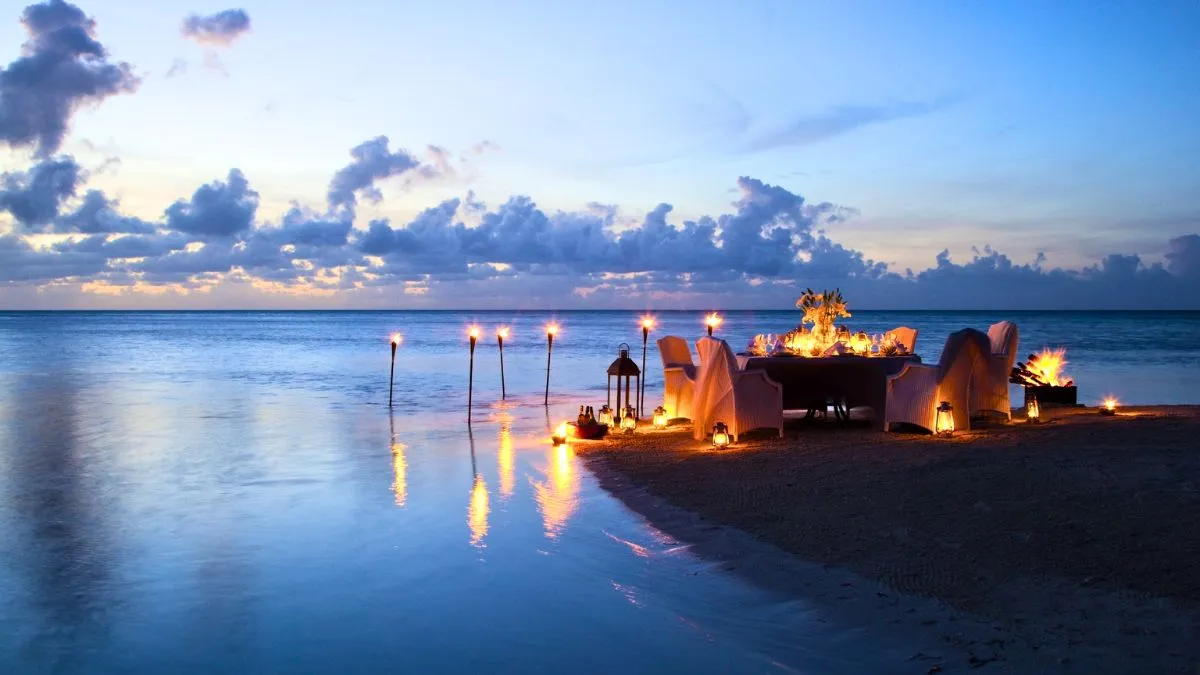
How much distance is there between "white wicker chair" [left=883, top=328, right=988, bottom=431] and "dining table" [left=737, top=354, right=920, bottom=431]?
0.35m

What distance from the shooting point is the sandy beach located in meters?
4.53

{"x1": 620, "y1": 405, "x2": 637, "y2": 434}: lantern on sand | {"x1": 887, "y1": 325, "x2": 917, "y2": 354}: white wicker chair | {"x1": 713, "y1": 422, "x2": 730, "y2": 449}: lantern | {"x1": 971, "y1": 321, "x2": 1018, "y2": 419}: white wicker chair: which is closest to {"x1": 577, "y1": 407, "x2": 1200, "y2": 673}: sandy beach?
{"x1": 713, "y1": 422, "x2": 730, "y2": 449}: lantern

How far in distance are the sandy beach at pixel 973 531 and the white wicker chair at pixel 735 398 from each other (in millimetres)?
460

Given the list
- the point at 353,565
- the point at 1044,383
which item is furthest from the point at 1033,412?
the point at 353,565

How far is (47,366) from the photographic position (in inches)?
1193

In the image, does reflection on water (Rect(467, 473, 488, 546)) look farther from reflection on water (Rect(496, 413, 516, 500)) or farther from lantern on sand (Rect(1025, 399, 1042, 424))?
lantern on sand (Rect(1025, 399, 1042, 424))

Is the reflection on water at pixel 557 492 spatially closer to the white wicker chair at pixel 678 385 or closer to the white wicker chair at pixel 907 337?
the white wicker chair at pixel 678 385

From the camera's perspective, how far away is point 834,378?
12.1m

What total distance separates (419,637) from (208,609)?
58.1 inches

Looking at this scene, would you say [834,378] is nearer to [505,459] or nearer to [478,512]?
[505,459]

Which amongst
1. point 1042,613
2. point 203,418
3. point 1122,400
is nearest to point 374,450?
point 203,418

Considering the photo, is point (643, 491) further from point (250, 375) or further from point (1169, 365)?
point (1169, 365)

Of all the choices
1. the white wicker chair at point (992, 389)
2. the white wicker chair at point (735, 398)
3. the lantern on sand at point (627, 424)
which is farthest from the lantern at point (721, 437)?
the white wicker chair at point (992, 389)

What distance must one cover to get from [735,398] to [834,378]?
204cm
